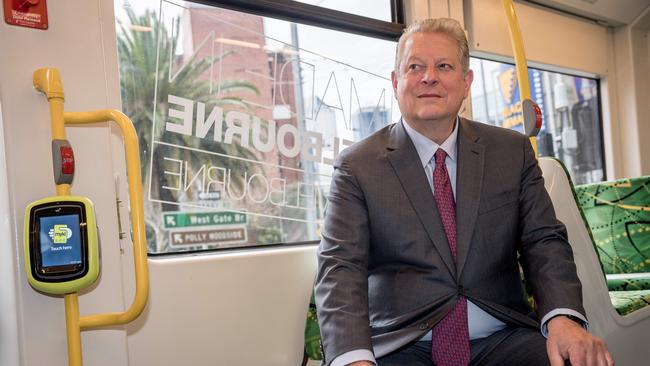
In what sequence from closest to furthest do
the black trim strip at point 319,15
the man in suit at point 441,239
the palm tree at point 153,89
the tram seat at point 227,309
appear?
the man in suit at point 441,239
the tram seat at point 227,309
the palm tree at point 153,89
the black trim strip at point 319,15

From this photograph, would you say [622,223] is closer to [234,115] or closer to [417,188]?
[417,188]

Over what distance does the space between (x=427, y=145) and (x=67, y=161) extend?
1076 mm

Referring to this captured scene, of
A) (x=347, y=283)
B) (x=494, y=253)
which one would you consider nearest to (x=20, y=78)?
(x=347, y=283)

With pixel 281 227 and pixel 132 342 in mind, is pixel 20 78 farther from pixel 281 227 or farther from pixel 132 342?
pixel 281 227

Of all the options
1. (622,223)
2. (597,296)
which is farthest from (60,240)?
(622,223)

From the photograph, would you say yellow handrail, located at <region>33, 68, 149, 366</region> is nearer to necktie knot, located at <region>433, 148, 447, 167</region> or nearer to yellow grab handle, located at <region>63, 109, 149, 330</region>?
Answer: yellow grab handle, located at <region>63, 109, 149, 330</region>

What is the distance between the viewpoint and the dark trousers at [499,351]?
1780mm

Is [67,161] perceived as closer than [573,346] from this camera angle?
No

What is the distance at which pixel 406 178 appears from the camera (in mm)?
1891

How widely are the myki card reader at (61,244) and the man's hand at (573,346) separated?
1.26m

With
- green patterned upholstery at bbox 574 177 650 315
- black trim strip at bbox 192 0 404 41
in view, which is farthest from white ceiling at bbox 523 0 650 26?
green patterned upholstery at bbox 574 177 650 315

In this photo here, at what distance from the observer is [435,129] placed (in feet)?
6.59

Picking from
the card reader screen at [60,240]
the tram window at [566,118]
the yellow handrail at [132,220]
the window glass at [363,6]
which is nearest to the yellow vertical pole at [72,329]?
the yellow handrail at [132,220]

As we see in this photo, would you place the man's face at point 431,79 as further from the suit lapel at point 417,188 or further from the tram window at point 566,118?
the tram window at point 566,118
